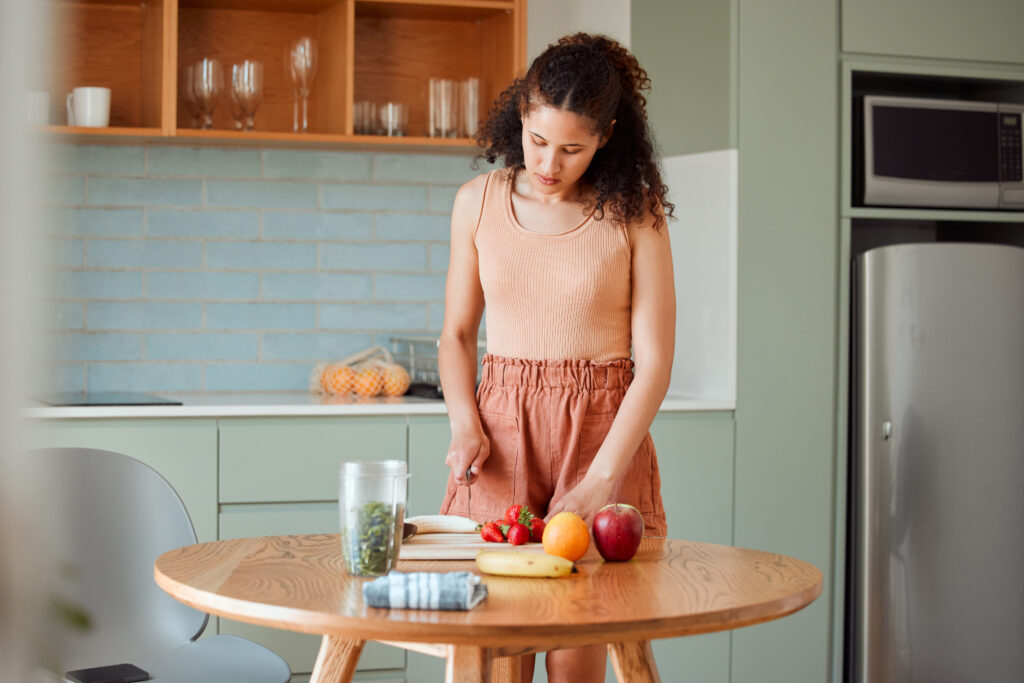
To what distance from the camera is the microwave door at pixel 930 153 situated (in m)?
3.06

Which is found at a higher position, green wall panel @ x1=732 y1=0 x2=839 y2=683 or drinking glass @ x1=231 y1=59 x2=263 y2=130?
drinking glass @ x1=231 y1=59 x2=263 y2=130

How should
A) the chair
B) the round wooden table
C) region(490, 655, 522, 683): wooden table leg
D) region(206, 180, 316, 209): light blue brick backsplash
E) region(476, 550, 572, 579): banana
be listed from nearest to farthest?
1. the round wooden table
2. region(476, 550, 572, 579): banana
3. region(490, 655, 522, 683): wooden table leg
4. the chair
5. region(206, 180, 316, 209): light blue brick backsplash

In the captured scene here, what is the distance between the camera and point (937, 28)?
122 inches

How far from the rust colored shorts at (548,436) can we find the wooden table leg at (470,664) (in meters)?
0.54

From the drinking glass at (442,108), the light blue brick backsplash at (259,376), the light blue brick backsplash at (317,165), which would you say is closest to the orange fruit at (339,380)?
the light blue brick backsplash at (259,376)

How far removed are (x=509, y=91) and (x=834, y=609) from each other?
1885 millimetres

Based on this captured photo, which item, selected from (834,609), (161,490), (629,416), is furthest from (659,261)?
(834,609)

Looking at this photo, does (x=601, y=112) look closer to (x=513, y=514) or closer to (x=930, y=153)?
(x=513, y=514)

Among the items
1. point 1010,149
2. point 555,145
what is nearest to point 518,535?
point 555,145

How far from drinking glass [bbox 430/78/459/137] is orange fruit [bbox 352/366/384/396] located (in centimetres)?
72

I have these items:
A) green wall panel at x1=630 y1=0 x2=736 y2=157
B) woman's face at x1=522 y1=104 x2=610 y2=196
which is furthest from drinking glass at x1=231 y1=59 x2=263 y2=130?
woman's face at x1=522 y1=104 x2=610 y2=196

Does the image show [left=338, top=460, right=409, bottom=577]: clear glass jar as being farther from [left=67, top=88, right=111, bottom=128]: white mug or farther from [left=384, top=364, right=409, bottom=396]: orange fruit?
[left=67, top=88, right=111, bottom=128]: white mug

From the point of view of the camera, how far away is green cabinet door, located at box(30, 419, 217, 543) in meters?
2.68

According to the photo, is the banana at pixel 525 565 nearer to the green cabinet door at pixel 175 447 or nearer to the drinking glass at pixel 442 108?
the green cabinet door at pixel 175 447
